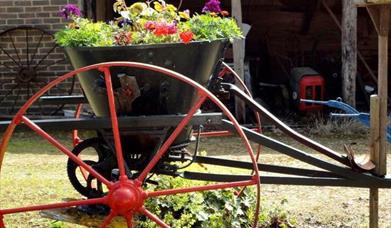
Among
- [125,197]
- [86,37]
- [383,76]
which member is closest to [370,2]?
[383,76]

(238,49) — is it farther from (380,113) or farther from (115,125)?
(115,125)

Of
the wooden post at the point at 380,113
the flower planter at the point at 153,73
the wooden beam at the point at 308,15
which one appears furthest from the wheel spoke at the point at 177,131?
the wooden beam at the point at 308,15

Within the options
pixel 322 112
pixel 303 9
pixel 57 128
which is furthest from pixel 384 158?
pixel 303 9

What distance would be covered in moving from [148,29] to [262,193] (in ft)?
7.95

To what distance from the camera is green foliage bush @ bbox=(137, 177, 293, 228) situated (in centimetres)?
390

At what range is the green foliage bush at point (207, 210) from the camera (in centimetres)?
390

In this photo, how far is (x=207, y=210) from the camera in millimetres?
4082

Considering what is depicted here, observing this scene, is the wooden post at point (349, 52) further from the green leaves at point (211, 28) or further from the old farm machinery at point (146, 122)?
the green leaves at point (211, 28)

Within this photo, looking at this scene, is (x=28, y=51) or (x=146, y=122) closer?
(x=146, y=122)

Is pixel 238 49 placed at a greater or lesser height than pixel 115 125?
lesser

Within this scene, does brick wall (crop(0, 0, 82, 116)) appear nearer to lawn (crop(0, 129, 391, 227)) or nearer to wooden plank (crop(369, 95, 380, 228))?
lawn (crop(0, 129, 391, 227))

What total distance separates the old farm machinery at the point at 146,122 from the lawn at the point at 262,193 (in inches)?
43.5

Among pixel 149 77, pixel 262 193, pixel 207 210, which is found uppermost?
pixel 149 77

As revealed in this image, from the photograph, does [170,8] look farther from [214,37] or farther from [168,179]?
[168,179]
